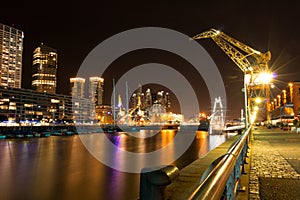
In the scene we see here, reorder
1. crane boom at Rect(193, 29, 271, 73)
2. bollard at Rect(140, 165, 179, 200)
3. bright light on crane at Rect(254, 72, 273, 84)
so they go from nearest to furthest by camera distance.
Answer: bollard at Rect(140, 165, 179, 200) → bright light on crane at Rect(254, 72, 273, 84) → crane boom at Rect(193, 29, 271, 73)

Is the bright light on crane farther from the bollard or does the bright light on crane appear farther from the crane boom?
the bollard

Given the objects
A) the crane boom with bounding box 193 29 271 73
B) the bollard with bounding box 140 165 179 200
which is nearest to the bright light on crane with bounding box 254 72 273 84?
the crane boom with bounding box 193 29 271 73

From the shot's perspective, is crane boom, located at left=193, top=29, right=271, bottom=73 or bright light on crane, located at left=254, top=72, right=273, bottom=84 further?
crane boom, located at left=193, top=29, right=271, bottom=73

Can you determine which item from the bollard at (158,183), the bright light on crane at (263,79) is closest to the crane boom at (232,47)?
the bright light on crane at (263,79)

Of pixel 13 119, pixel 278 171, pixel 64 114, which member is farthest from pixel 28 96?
pixel 278 171

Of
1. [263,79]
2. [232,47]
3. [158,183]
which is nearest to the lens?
[158,183]

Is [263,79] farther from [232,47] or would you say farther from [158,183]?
[158,183]

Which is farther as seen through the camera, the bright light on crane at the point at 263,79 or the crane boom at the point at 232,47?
the crane boom at the point at 232,47

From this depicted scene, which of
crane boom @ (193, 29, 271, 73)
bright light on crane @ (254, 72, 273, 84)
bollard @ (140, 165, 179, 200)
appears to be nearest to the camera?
bollard @ (140, 165, 179, 200)

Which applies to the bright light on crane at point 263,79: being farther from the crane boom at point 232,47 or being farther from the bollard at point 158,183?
the bollard at point 158,183

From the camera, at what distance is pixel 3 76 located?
18625cm

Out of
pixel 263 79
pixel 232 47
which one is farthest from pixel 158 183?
pixel 232 47

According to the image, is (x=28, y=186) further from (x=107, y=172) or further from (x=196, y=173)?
(x=196, y=173)

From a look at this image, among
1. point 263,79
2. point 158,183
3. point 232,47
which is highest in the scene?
point 232,47
